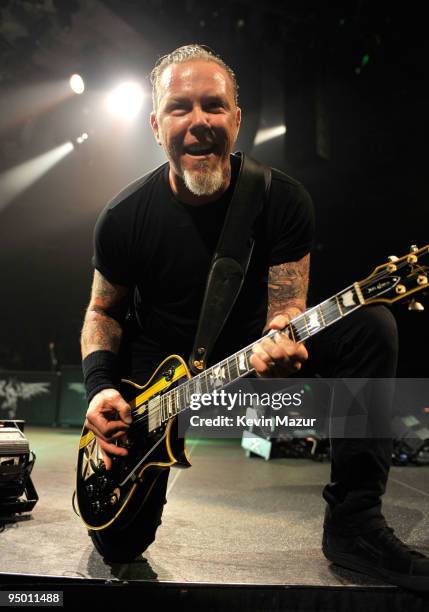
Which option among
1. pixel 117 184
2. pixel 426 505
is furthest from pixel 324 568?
pixel 117 184

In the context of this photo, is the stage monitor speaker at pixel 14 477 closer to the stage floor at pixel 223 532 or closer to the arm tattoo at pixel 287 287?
the stage floor at pixel 223 532

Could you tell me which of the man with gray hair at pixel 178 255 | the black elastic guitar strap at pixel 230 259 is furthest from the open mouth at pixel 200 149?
the black elastic guitar strap at pixel 230 259

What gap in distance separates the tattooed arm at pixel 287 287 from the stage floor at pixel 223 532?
987 mm

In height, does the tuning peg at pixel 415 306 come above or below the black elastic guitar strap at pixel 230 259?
below

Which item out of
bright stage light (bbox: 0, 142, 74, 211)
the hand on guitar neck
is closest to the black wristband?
the hand on guitar neck

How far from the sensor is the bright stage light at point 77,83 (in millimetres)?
7672

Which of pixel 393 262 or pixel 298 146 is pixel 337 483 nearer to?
pixel 393 262

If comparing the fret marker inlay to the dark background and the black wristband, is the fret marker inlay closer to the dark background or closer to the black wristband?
the black wristband

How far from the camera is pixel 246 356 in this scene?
180cm

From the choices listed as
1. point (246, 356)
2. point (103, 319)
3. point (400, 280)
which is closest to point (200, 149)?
point (103, 319)

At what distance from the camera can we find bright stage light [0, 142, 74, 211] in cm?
944

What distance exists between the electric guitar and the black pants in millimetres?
230

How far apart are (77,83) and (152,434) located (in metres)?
7.23

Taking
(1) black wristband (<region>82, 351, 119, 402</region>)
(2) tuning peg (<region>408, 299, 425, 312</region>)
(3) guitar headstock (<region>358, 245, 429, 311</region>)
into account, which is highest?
(3) guitar headstock (<region>358, 245, 429, 311</region>)
